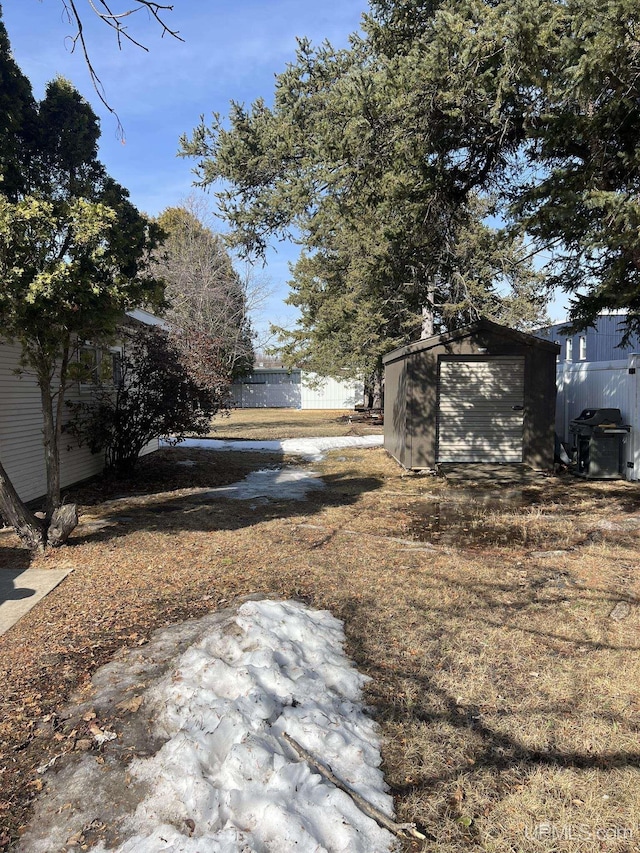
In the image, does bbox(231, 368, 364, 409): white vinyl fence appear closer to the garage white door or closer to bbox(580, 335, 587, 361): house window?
bbox(580, 335, 587, 361): house window

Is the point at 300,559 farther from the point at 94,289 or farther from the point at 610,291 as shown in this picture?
the point at 610,291

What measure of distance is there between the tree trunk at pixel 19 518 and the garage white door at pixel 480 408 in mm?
7679

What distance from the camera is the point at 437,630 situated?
375cm

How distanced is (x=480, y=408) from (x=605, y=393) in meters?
2.35

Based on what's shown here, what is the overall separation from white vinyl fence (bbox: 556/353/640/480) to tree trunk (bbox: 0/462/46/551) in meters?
9.40

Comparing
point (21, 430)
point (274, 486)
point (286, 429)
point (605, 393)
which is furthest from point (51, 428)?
point (286, 429)

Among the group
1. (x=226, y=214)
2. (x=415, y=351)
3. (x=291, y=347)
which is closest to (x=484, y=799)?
(x=415, y=351)

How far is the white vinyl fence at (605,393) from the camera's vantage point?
31.6ft

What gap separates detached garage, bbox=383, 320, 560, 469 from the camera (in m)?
10.8

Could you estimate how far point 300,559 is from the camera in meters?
5.35

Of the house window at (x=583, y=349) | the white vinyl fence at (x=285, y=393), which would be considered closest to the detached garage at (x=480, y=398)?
the house window at (x=583, y=349)

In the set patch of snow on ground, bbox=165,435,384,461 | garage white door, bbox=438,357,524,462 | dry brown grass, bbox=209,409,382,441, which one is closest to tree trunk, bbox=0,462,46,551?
garage white door, bbox=438,357,524,462

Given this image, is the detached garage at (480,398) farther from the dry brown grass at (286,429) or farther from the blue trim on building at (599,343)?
the blue trim on building at (599,343)

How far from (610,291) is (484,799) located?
5.94 m
